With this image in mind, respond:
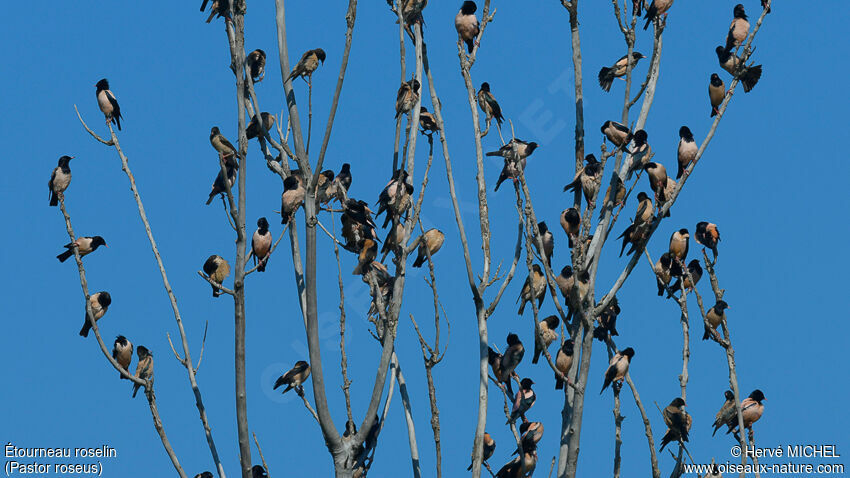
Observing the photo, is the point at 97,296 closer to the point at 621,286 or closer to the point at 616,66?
the point at 616,66

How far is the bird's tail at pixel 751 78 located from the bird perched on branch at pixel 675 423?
306 centimetres

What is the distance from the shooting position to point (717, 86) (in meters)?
10.9

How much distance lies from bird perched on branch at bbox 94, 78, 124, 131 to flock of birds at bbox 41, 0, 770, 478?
0.06 ft

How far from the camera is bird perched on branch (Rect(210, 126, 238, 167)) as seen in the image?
11.9 metres

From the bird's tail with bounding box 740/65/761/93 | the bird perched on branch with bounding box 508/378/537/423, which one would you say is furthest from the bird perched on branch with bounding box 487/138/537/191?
the bird's tail with bounding box 740/65/761/93

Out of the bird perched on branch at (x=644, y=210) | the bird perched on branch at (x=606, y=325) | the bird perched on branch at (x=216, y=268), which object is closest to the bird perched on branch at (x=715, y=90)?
the bird perched on branch at (x=644, y=210)

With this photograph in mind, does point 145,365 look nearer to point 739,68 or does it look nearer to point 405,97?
point 405,97

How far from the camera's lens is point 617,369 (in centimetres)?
995

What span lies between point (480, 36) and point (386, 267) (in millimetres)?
2201

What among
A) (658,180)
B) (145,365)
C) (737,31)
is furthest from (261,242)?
(737,31)

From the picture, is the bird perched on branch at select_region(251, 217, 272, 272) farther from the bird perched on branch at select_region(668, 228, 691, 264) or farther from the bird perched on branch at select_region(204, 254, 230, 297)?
the bird perched on branch at select_region(668, 228, 691, 264)

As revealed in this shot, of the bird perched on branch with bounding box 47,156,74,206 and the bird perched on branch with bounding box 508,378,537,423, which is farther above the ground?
the bird perched on branch with bounding box 47,156,74,206

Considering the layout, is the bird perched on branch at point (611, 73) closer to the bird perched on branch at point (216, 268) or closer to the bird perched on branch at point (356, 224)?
the bird perched on branch at point (356, 224)

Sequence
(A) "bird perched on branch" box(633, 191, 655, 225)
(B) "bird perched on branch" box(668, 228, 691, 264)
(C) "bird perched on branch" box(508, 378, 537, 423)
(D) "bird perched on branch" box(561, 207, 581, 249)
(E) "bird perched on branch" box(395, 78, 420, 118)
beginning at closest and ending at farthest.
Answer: (E) "bird perched on branch" box(395, 78, 420, 118)
(D) "bird perched on branch" box(561, 207, 581, 249)
(C) "bird perched on branch" box(508, 378, 537, 423)
(A) "bird perched on branch" box(633, 191, 655, 225)
(B) "bird perched on branch" box(668, 228, 691, 264)
